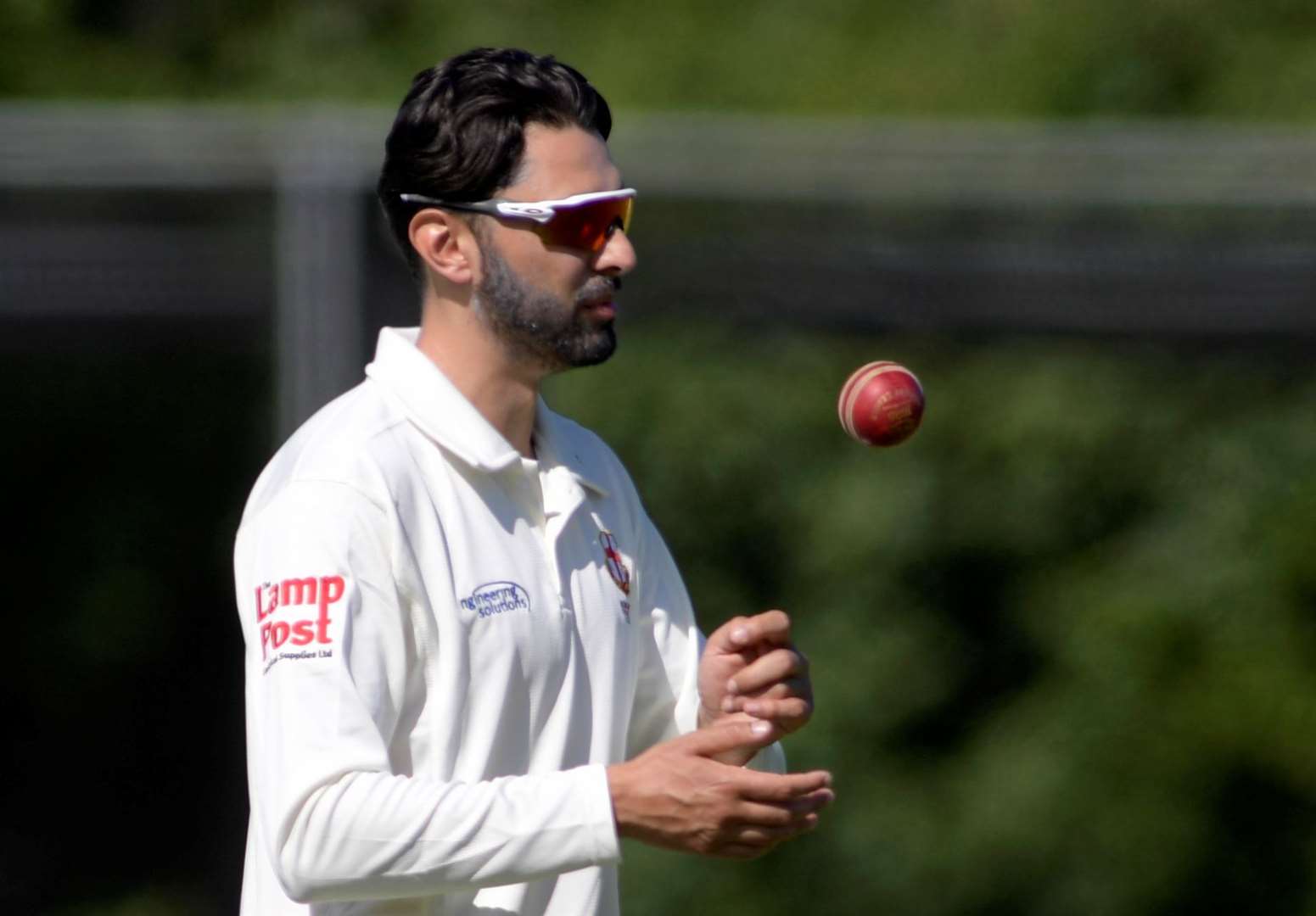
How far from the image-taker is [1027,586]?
25.1 ft

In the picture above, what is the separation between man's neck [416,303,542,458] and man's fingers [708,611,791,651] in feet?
1.34

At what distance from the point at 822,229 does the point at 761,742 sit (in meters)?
4.69

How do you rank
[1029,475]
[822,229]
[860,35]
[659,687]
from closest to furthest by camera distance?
[659,687] < [822,229] < [1029,475] < [860,35]

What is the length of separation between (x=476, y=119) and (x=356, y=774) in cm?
97

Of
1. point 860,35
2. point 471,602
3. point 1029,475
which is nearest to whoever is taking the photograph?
point 471,602

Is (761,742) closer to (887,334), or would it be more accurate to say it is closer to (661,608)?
(661,608)

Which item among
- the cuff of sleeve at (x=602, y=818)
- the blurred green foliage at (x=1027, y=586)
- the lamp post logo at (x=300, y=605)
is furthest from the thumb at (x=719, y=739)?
the blurred green foliage at (x=1027, y=586)

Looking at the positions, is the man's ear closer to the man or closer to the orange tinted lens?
the man

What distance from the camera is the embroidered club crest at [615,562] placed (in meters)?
2.82

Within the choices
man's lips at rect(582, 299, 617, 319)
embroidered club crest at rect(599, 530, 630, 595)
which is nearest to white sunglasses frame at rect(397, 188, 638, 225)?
man's lips at rect(582, 299, 617, 319)

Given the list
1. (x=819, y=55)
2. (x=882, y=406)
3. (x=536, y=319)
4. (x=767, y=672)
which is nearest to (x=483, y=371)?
(x=536, y=319)

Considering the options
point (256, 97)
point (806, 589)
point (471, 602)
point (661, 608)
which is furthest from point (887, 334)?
point (471, 602)

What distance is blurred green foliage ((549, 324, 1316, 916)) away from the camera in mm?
7348

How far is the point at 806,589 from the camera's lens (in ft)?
24.7
